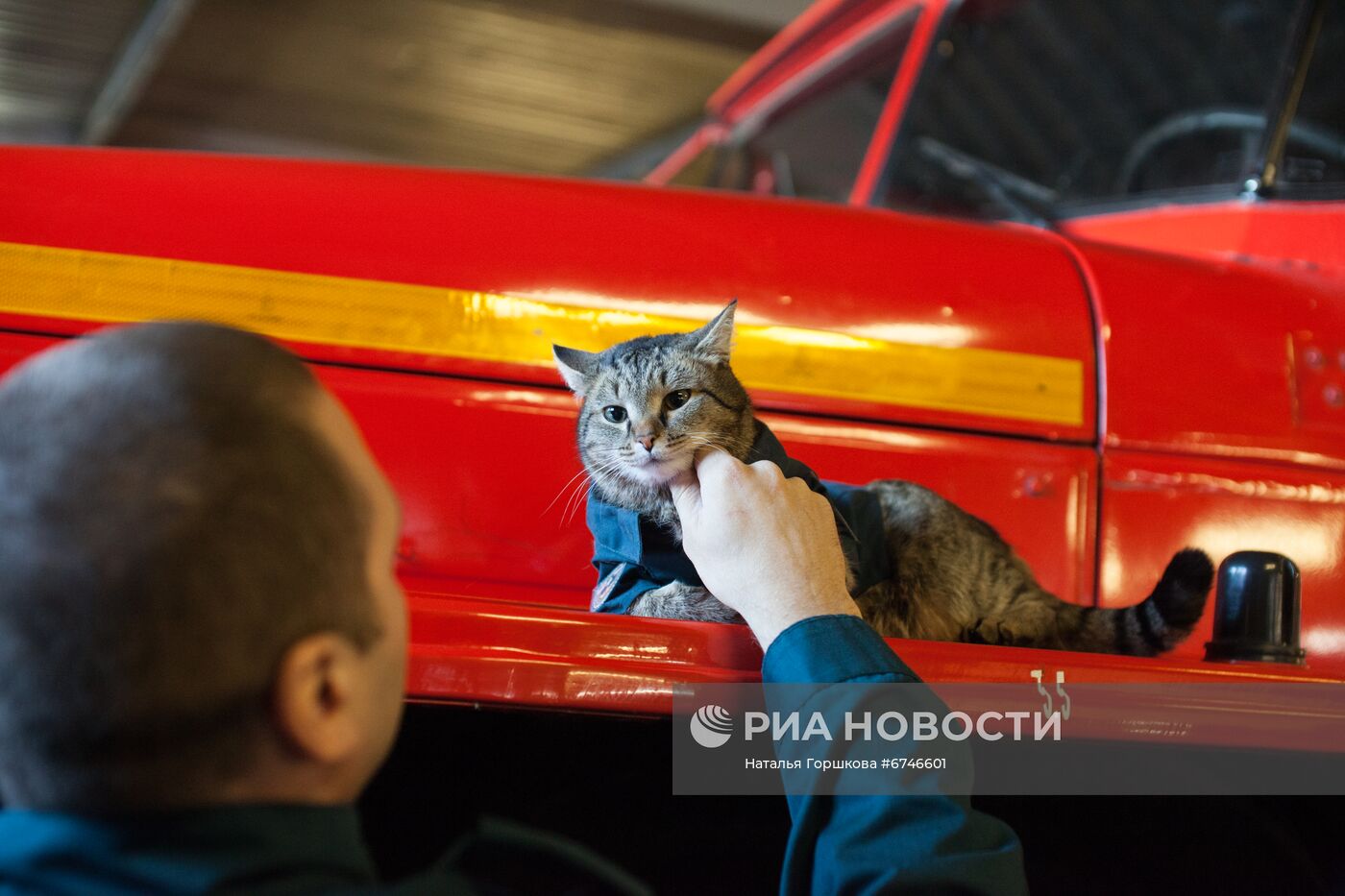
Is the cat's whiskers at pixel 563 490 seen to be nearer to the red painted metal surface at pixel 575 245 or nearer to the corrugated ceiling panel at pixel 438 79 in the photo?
the red painted metal surface at pixel 575 245

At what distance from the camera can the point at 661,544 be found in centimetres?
122

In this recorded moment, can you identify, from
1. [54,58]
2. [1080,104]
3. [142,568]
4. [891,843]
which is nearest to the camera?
[142,568]

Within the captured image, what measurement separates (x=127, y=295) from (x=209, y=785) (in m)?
0.99

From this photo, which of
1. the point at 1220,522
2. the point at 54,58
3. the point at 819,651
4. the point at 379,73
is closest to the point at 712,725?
the point at 819,651

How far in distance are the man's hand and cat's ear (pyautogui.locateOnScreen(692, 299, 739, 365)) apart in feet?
0.73

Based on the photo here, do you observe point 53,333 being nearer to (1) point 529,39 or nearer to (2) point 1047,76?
(2) point 1047,76

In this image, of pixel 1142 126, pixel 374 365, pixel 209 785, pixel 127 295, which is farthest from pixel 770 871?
pixel 1142 126

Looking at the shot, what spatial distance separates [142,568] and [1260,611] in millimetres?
1166

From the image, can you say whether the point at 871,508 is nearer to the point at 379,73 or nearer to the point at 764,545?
the point at 764,545

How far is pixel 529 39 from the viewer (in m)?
8.04

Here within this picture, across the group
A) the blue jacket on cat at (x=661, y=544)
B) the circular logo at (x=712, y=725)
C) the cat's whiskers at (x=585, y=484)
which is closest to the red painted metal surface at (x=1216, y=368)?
the blue jacket on cat at (x=661, y=544)

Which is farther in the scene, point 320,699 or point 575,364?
point 575,364

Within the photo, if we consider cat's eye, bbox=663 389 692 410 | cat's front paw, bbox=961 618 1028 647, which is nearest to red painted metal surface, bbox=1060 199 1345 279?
cat's front paw, bbox=961 618 1028 647

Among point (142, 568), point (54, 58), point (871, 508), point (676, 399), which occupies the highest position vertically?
point (54, 58)
